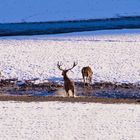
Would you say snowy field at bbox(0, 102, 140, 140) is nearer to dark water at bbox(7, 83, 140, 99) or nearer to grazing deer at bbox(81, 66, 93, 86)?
dark water at bbox(7, 83, 140, 99)

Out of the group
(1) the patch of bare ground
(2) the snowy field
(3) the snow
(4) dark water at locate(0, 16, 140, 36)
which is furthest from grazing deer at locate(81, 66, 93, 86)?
(3) the snow

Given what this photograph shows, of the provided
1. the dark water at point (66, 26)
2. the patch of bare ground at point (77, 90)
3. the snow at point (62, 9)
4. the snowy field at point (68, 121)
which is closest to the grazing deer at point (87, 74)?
the patch of bare ground at point (77, 90)

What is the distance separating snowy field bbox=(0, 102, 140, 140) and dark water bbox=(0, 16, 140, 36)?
21084 mm

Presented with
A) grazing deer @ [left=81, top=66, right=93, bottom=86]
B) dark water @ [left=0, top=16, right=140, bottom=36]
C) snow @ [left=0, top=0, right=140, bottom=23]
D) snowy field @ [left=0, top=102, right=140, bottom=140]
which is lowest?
snowy field @ [left=0, top=102, right=140, bottom=140]

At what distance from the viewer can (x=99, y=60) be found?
25875 mm

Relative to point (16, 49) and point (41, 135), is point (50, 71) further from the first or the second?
point (41, 135)

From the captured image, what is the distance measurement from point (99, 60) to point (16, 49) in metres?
4.44

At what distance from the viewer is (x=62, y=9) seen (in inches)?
1871

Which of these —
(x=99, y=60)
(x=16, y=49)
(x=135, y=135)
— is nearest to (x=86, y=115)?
Result: (x=135, y=135)

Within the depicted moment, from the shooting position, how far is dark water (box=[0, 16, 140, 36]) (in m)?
38.3

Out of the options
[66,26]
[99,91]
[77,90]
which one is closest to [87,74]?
[77,90]

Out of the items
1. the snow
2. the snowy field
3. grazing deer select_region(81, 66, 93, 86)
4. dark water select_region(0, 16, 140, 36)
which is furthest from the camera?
the snow

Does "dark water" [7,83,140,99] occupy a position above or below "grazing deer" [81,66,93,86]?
below

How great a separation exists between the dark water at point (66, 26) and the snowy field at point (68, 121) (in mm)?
21084
